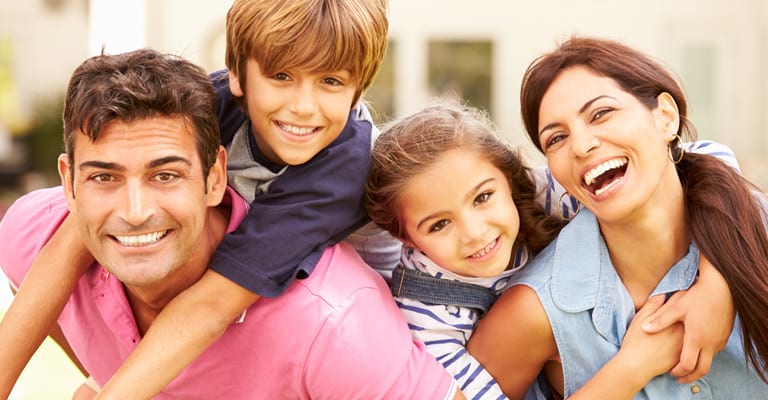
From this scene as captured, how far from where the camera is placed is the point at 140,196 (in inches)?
106

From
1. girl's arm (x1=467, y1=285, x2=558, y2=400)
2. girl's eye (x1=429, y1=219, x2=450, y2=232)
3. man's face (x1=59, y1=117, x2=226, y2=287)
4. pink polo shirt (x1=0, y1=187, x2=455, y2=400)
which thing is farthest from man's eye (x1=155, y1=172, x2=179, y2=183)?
girl's arm (x1=467, y1=285, x2=558, y2=400)

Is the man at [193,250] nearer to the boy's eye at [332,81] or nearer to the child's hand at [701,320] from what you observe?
the boy's eye at [332,81]

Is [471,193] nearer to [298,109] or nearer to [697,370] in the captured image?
[298,109]

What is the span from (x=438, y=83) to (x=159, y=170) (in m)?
10.9

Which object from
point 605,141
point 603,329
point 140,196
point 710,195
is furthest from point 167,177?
point 710,195

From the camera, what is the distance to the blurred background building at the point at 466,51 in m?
13.2

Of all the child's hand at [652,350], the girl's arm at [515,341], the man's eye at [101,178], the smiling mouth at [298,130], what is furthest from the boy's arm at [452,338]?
the man's eye at [101,178]

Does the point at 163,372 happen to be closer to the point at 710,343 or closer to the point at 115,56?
the point at 115,56

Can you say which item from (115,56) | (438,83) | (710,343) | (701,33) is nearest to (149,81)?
(115,56)

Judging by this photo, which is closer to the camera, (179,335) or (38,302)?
(179,335)

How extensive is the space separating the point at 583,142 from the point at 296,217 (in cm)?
83

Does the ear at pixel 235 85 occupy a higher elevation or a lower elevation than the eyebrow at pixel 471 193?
higher

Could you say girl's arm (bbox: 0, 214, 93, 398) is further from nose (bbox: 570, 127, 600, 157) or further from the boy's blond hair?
nose (bbox: 570, 127, 600, 157)

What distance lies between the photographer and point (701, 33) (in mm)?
13750
